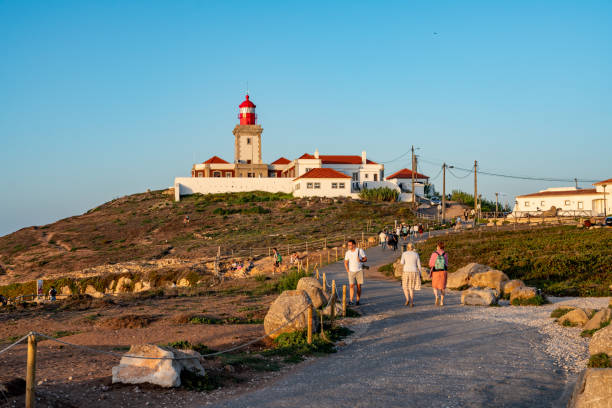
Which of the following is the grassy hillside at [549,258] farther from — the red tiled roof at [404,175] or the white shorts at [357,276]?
the red tiled roof at [404,175]

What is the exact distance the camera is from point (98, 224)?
224 feet

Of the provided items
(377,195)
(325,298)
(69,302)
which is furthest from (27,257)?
(325,298)

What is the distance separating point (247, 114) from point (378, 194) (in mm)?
24482

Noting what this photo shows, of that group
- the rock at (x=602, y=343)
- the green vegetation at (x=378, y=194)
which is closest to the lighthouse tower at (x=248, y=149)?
the green vegetation at (x=378, y=194)

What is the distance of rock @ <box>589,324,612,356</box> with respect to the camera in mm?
8885

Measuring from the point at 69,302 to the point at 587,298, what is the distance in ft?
59.9

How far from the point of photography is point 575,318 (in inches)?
494

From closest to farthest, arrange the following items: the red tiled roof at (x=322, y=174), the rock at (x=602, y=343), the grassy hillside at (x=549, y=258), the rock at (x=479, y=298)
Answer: the rock at (x=602, y=343) → the rock at (x=479, y=298) → the grassy hillside at (x=549, y=258) → the red tiled roof at (x=322, y=174)

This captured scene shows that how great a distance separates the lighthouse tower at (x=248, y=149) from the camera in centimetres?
8425

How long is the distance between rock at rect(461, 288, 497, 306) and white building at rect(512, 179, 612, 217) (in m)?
47.0

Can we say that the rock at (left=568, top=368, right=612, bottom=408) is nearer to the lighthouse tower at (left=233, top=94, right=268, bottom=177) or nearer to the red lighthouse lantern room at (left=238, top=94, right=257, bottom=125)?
the lighthouse tower at (left=233, top=94, right=268, bottom=177)

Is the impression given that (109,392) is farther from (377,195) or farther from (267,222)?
(377,195)

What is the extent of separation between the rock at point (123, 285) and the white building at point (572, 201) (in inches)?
1620

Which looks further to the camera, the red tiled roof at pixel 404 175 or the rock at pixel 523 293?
the red tiled roof at pixel 404 175
